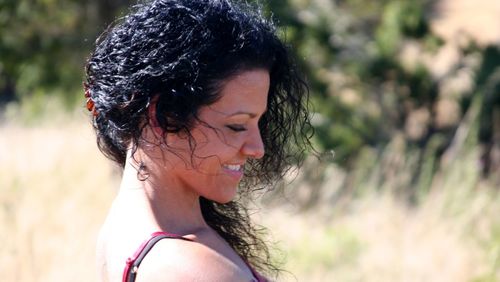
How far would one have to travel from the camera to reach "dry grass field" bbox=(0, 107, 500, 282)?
4230 millimetres

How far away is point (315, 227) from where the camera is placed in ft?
19.2

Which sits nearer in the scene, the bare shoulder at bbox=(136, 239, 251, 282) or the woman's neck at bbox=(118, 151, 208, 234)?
the bare shoulder at bbox=(136, 239, 251, 282)

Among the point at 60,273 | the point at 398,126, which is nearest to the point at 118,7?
the point at 398,126

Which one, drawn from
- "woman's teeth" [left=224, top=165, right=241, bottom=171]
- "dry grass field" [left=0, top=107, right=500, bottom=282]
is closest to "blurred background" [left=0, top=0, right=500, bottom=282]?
"dry grass field" [left=0, top=107, right=500, bottom=282]

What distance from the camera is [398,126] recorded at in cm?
834

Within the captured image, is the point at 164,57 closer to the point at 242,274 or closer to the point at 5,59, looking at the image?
the point at 242,274

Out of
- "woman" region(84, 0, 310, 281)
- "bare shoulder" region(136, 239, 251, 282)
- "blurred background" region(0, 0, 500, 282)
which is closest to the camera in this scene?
"bare shoulder" region(136, 239, 251, 282)

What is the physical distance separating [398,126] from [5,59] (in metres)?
3.31

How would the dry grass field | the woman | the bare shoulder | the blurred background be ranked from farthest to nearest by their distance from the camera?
the blurred background, the dry grass field, the woman, the bare shoulder

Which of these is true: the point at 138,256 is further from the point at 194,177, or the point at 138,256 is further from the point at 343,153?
the point at 343,153

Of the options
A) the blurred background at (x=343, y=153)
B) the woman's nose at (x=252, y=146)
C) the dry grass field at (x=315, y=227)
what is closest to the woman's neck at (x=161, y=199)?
the woman's nose at (x=252, y=146)

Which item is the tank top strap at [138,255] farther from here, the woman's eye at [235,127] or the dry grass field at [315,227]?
the dry grass field at [315,227]

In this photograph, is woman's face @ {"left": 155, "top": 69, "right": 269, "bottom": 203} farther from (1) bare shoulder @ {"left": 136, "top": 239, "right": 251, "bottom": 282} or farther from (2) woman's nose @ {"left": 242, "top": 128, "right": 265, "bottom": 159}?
(1) bare shoulder @ {"left": 136, "top": 239, "right": 251, "bottom": 282}

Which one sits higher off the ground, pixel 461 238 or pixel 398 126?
pixel 398 126
